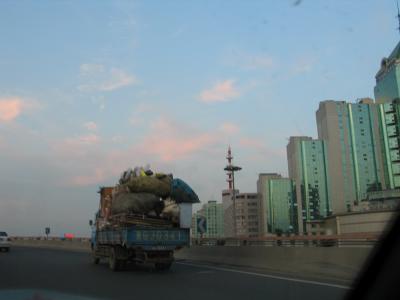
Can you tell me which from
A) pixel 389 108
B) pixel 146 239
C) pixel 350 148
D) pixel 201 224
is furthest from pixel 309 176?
pixel 146 239

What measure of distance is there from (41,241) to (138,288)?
56.3 m

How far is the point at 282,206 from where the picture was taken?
85938 mm

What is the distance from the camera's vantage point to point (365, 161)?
3285 inches

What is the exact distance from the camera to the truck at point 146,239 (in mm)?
18203

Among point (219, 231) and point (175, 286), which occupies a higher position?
point (219, 231)

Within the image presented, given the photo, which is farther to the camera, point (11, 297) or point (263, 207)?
point (263, 207)

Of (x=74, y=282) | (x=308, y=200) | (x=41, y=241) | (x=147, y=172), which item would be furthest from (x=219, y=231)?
(x=74, y=282)

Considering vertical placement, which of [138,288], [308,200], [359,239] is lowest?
[138,288]

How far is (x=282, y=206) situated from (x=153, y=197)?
68.5 m

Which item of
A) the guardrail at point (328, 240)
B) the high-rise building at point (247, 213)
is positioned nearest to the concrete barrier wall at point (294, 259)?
the guardrail at point (328, 240)

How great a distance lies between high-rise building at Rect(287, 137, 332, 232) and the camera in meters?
68.1

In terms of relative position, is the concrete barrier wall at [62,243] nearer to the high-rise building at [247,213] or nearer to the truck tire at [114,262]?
the truck tire at [114,262]

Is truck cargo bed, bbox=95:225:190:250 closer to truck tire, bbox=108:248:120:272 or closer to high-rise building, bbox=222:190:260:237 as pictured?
truck tire, bbox=108:248:120:272

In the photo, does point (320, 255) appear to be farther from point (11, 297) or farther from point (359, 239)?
point (11, 297)
